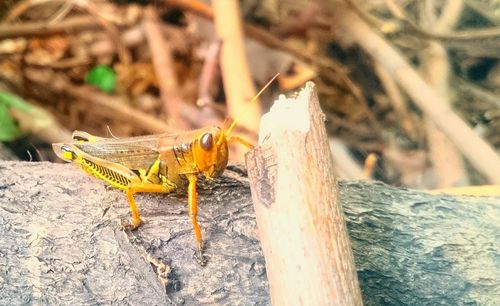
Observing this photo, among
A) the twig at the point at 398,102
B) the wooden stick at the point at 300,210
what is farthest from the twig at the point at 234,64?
the wooden stick at the point at 300,210

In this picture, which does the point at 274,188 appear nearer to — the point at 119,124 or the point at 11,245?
the point at 11,245

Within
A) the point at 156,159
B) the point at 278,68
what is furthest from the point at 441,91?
the point at 156,159

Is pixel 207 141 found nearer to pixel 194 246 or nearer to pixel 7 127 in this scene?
pixel 194 246

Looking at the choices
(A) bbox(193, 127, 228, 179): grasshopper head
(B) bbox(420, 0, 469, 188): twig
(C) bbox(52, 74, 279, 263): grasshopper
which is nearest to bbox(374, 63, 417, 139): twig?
(B) bbox(420, 0, 469, 188): twig

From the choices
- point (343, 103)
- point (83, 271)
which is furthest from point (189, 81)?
point (83, 271)

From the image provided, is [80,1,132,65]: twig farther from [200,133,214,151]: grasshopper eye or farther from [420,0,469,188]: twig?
[200,133,214,151]: grasshopper eye

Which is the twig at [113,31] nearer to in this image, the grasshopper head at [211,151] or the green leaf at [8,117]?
the green leaf at [8,117]
